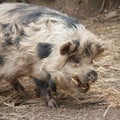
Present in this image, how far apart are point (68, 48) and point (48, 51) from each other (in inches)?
7.3

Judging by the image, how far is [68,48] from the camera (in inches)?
164

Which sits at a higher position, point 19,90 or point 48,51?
point 48,51

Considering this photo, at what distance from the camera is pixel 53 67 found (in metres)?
4.21

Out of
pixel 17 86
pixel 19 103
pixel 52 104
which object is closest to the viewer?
pixel 52 104

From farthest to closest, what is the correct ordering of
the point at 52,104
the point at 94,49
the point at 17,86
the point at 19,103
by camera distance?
the point at 17,86 → the point at 19,103 → the point at 52,104 → the point at 94,49

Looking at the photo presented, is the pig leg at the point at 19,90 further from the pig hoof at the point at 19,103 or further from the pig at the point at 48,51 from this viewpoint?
the pig at the point at 48,51

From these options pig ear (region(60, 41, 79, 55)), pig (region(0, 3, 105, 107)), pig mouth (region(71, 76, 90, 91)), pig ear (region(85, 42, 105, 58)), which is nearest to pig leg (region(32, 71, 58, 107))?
pig (region(0, 3, 105, 107))

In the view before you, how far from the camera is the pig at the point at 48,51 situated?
4.20 meters

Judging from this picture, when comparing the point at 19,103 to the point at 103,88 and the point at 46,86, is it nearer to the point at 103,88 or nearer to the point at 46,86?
the point at 46,86

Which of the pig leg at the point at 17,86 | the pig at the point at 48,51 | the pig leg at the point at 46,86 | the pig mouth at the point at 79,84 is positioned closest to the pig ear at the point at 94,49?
the pig at the point at 48,51

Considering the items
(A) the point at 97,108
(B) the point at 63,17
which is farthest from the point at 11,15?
(A) the point at 97,108

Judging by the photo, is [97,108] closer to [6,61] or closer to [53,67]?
[53,67]

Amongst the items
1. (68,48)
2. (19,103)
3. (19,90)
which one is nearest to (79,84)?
(68,48)

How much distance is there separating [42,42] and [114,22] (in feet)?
13.3
